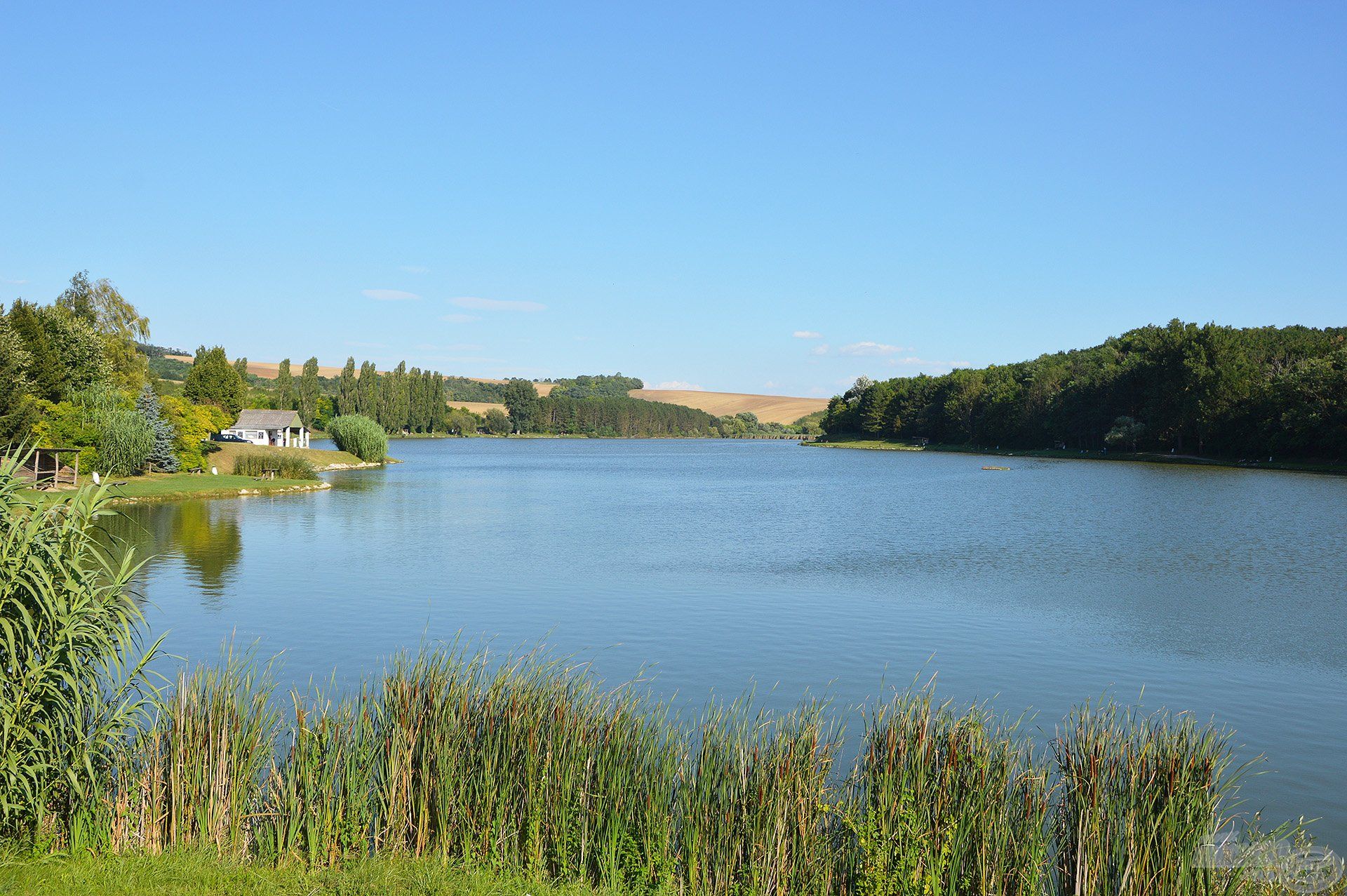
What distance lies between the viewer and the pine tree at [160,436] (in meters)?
54.3

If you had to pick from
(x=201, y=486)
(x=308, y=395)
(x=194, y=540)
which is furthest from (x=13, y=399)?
(x=308, y=395)

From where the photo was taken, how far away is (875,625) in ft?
69.1

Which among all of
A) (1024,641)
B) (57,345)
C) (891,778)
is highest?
(57,345)

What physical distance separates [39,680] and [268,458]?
58677mm

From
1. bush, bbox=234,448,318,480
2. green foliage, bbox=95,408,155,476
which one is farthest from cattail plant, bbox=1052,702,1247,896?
bush, bbox=234,448,318,480

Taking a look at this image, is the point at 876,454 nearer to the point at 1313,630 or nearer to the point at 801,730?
the point at 1313,630

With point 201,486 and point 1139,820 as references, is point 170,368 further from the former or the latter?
point 1139,820

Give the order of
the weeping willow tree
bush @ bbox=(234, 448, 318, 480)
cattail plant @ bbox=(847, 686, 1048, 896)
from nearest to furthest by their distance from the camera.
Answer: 1. cattail plant @ bbox=(847, 686, 1048, 896)
2. the weeping willow tree
3. bush @ bbox=(234, 448, 318, 480)

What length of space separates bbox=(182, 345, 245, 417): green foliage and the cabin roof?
3.84m

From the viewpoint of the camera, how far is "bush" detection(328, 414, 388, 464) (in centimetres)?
8644

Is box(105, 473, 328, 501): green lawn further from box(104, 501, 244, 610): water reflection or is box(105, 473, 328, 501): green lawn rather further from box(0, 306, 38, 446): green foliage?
box(0, 306, 38, 446): green foliage

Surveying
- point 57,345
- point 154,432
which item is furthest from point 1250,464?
point 57,345

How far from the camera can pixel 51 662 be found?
7762 mm

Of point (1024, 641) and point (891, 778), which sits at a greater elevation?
point (891, 778)
